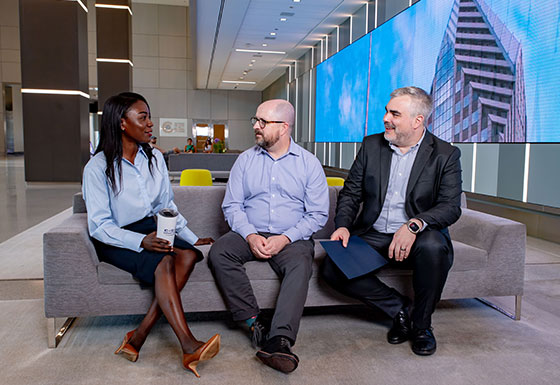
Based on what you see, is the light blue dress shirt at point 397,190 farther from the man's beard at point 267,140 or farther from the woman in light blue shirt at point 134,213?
the woman in light blue shirt at point 134,213

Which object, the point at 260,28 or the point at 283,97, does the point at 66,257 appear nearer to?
the point at 260,28

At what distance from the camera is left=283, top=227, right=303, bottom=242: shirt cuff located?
2.49 metres

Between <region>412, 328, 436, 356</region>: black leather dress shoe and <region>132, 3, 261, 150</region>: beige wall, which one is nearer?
<region>412, 328, 436, 356</region>: black leather dress shoe

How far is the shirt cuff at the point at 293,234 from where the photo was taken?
2486 millimetres

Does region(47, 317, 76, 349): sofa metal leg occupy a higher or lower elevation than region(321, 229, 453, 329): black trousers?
lower

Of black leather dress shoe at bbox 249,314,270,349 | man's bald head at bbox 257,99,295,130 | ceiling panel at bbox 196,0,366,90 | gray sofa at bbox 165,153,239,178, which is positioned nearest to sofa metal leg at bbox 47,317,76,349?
black leather dress shoe at bbox 249,314,270,349

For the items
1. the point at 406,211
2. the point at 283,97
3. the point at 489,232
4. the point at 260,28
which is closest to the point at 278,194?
the point at 406,211

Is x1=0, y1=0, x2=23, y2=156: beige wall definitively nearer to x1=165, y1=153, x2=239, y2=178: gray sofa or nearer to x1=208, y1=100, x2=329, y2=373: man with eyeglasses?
x1=165, y1=153, x2=239, y2=178: gray sofa

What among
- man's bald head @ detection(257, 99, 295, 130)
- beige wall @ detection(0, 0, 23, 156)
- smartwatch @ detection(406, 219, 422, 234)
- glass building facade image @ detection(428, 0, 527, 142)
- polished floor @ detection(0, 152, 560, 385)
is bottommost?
polished floor @ detection(0, 152, 560, 385)

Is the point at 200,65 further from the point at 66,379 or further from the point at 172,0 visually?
the point at 66,379

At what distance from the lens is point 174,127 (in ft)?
70.6

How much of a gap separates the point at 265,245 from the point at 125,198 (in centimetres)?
74

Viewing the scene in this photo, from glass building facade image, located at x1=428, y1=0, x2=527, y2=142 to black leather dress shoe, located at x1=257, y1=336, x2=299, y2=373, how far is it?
4236mm

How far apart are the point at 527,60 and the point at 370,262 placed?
12.6 feet
